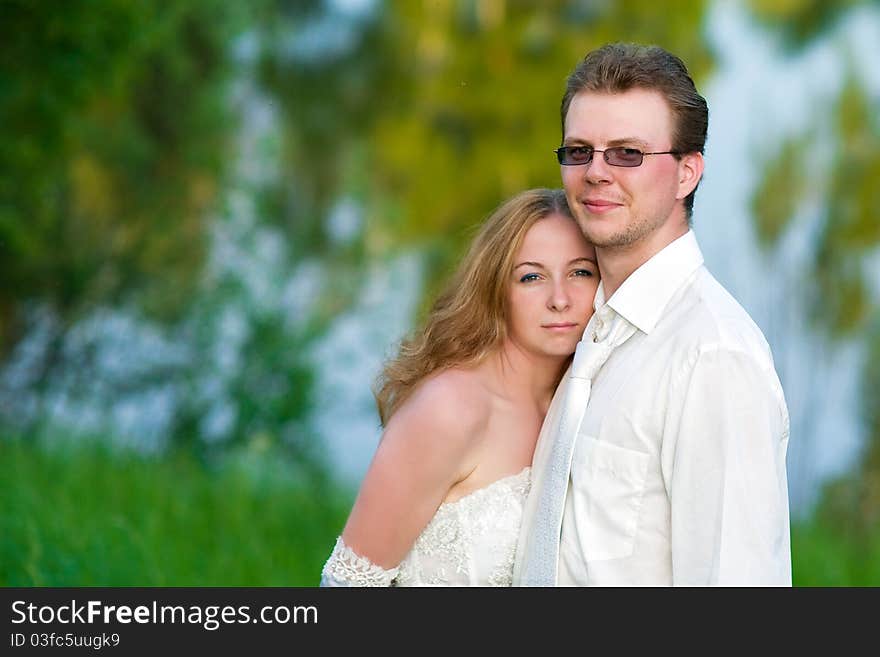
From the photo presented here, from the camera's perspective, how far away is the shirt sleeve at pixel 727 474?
2018mm

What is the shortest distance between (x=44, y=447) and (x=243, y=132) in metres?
2.31

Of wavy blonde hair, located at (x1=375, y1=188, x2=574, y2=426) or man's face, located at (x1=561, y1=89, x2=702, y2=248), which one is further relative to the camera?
wavy blonde hair, located at (x1=375, y1=188, x2=574, y2=426)

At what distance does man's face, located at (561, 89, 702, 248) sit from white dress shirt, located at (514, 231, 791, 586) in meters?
0.08

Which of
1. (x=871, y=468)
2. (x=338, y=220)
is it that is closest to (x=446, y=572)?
(x=871, y=468)

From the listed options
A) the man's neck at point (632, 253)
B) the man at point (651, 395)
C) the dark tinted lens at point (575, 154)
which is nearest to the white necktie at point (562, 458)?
the man at point (651, 395)

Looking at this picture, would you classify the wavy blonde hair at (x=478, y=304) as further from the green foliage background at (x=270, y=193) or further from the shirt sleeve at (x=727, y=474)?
the green foliage background at (x=270, y=193)

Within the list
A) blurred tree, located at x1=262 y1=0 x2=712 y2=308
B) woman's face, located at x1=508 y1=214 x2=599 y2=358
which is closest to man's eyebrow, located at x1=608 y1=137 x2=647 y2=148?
woman's face, located at x1=508 y1=214 x2=599 y2=358

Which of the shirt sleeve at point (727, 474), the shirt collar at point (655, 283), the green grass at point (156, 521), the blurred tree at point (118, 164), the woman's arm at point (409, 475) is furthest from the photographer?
the blurred tree at point (118, 164)

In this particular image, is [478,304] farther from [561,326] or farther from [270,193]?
[270,193]

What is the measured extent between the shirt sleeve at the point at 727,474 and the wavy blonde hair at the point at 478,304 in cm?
73

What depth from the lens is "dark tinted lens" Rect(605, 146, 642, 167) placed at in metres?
2.36

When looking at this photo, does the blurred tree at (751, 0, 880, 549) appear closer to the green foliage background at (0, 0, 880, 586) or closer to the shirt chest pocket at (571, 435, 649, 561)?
the green foliage background at (0, 0, 880, 586)
